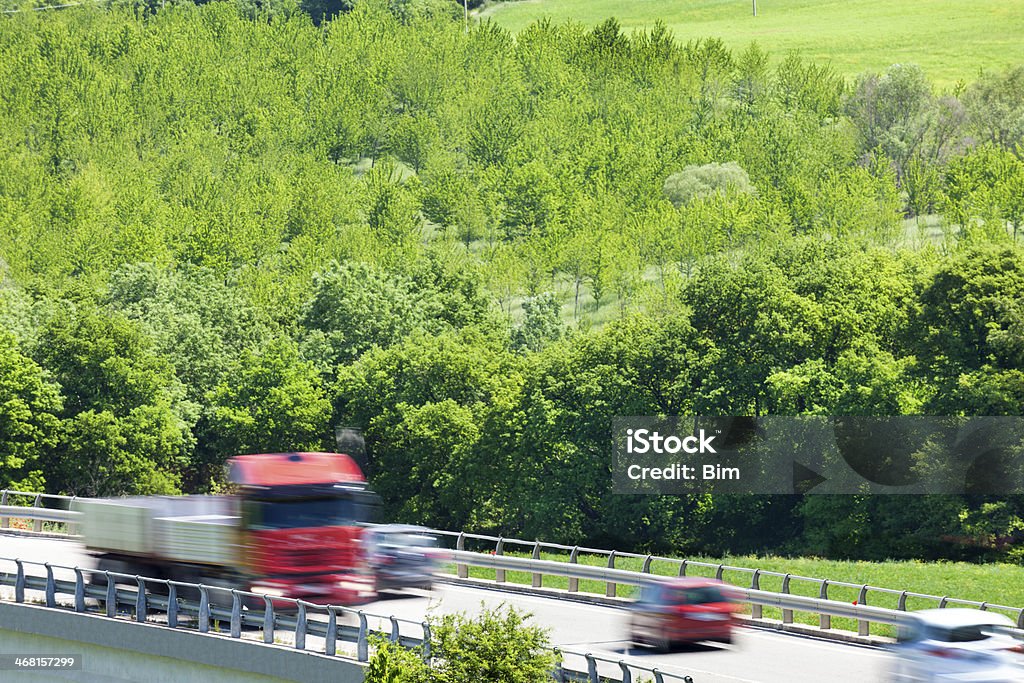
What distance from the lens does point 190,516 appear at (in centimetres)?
2962

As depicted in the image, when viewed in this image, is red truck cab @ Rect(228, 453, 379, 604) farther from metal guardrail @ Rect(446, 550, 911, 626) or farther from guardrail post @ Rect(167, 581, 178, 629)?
metal guardrail @ Rect(446, 550, 911, 626)

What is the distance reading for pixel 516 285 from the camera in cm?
13000

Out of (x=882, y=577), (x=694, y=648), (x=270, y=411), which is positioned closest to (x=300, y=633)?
(x=694, y=648)

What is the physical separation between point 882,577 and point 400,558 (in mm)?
28014

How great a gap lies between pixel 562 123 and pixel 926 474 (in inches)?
5078

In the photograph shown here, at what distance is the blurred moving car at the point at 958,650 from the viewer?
21.5 meters

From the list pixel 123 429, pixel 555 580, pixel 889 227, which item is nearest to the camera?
pixel 555 580

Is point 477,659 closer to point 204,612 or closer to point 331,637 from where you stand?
Answer: point 331,637

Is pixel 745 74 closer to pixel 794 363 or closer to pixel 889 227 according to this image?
pixel 889 227

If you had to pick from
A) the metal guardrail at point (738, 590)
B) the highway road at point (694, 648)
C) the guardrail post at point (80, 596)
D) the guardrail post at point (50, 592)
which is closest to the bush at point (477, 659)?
the highway road at point (694, 648)

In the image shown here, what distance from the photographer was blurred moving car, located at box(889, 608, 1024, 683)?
2153cm

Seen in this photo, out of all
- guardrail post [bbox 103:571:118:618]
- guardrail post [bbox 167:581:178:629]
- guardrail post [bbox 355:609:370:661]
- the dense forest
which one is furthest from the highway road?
the dense forest

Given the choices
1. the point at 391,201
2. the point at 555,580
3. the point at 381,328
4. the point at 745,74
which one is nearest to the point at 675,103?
the point at 745,74

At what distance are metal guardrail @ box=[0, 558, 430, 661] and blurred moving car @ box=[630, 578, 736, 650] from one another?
4.14 metres
